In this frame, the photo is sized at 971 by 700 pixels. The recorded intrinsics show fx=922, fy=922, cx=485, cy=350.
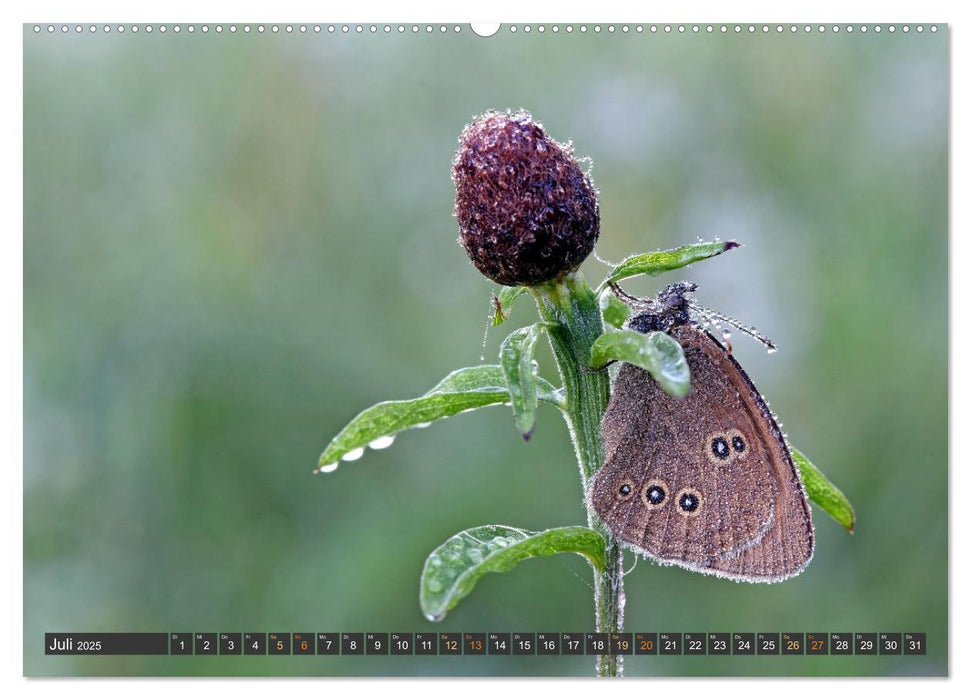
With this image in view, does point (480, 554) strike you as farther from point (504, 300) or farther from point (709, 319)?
point (709, 319)

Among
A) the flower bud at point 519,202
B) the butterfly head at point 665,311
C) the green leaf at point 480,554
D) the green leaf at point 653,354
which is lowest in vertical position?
the green leaf at point 480,554

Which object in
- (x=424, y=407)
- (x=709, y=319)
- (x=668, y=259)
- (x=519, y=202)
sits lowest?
(x=424, y=407)

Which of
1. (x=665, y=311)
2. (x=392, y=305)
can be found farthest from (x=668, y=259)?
(x=392, y=305)

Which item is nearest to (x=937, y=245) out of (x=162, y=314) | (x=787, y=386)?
(x=787, y=386)

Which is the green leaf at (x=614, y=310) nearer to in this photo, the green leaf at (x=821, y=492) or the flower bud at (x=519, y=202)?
the flower bud at (x=519, y=202)

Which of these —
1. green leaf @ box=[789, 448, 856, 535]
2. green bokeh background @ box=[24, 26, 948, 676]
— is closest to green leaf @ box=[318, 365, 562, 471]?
green leaf @ box=[789, 448, 856, 535]

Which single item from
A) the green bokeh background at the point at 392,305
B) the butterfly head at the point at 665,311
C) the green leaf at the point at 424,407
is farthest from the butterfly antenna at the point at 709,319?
the green bokeh background at the point at 392,305
